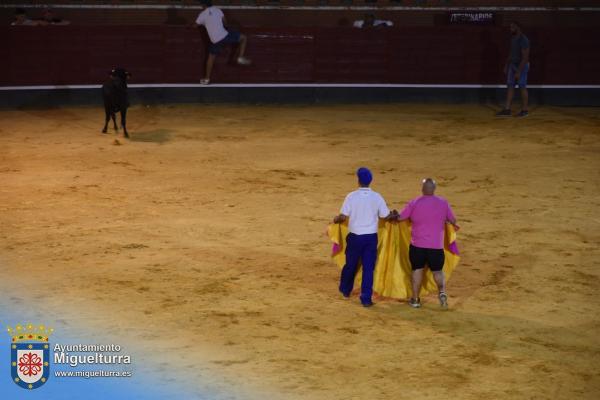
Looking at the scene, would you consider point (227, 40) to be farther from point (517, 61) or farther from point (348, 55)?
point (517, 61)

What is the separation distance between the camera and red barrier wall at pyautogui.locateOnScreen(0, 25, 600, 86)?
840 inches

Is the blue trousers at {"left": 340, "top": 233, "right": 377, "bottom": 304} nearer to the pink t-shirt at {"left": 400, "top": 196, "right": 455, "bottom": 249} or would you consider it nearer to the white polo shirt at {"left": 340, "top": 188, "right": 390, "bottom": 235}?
the white polo shirt at {"left": 340, "top": 188, "right": 390, "bottom": 235}

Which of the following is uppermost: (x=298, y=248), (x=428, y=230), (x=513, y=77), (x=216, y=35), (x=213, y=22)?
(x=213, y=22)

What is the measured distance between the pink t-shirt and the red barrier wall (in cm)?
1372

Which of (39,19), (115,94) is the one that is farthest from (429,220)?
(39,19)

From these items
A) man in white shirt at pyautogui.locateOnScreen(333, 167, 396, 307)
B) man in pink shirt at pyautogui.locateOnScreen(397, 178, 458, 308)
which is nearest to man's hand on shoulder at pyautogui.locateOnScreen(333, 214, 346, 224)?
man in white shirt at pyautogui.locateOnScreen(333, 167, 396, 307)

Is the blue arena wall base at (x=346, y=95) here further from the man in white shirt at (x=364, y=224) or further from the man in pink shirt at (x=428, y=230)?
the man in pink shirt at (x=428, y=230)

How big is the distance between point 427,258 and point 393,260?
18.2 inches

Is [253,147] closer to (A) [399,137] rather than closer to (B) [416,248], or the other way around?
(A) [399,137]

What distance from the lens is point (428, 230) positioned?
851 cm

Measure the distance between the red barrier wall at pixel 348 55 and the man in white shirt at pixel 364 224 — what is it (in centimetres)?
1349

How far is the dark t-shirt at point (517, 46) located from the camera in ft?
61.6

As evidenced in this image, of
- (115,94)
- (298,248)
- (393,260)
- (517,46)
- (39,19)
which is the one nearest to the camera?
(393,260)

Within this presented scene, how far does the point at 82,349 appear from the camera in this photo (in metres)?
7.50
